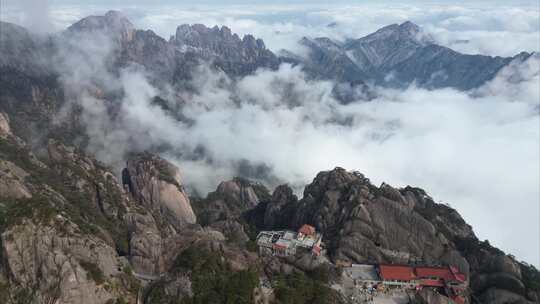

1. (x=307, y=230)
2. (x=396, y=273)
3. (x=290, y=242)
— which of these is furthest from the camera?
(x=307, y=230)

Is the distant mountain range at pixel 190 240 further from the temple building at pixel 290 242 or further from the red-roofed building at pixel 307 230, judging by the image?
the red-roofed building at pixel 307 230

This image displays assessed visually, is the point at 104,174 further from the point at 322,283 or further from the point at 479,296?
the point at 479,296

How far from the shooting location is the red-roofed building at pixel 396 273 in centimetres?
8600

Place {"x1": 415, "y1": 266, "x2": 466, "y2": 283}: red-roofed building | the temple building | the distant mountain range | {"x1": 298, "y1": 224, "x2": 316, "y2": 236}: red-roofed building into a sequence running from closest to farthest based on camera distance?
1. the distant mountain range
2. {"x1": 415, "y1": 266, "x2": 466, "y2": 283}: red-roofed building
3. the temple building
4. {"x1": 298, "y1": 224, "x2": 316, "y2": 236}: red-roofed building

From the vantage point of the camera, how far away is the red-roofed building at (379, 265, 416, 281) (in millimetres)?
86000

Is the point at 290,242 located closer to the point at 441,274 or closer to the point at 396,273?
the point at 396,273

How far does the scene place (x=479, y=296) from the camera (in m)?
88.9

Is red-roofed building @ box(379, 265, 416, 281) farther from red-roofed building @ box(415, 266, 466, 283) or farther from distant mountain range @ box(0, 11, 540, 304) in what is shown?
distant mountain range @ box(0, 11, 540, 304)

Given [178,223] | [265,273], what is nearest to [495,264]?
[265,273]

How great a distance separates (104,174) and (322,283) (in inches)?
3078

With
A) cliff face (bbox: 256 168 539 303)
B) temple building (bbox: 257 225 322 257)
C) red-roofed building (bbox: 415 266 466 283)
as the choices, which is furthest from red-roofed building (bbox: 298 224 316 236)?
red-roofed building (bbox: 415 266 466 283)

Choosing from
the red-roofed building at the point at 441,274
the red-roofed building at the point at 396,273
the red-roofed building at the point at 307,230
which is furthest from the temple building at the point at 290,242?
the red-roofed building at the point at 441,274

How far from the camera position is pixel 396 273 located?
87062 mm

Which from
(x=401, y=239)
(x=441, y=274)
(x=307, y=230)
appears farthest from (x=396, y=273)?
(x=307, y=230)
